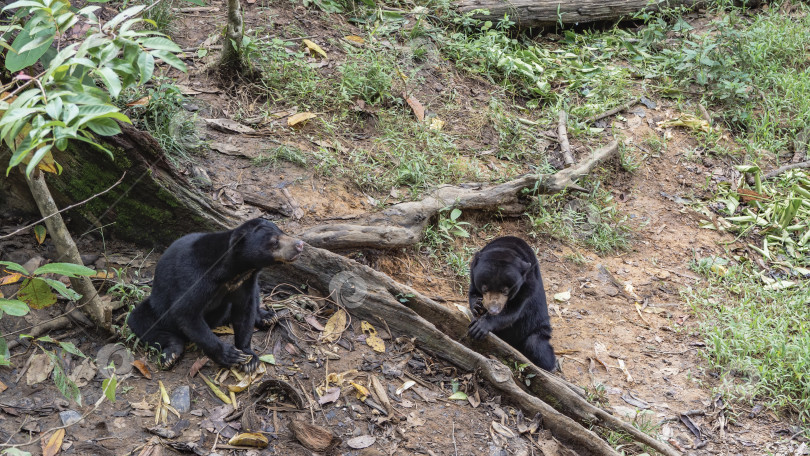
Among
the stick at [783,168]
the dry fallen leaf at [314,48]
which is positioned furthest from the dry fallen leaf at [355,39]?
the stick at [783,168]

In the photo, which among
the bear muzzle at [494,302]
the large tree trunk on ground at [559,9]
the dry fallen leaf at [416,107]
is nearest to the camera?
the bear muzzle at [494,302]

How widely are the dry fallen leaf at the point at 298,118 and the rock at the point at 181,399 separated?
3020 mm

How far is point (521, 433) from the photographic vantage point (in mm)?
4180

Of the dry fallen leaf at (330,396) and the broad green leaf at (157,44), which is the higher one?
the broad green leaf at (157,44)

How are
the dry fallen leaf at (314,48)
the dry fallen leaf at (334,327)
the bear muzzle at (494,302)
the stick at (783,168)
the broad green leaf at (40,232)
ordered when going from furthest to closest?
1. the stick at (783,168)
2. the dry fallen leaf at (314,48)
3. the bear muzzle at (494,302)
4. the dry fallen leaf at (334,327)
5. the broad green leaf at (40,232)

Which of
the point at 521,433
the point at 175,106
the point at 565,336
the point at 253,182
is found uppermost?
the point at 175,106

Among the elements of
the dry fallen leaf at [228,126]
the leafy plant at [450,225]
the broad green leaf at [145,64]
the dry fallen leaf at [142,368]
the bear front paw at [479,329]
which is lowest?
the leafy plant at [450,225]

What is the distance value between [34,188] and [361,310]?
7.19 feet

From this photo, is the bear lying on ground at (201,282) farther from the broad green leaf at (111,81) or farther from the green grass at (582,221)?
the green grass at (582,221)

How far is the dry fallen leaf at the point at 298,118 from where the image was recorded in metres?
6.24

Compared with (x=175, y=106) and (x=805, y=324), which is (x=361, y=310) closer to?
(x=175, y=106)

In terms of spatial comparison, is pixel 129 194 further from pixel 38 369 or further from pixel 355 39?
pixel 355 39

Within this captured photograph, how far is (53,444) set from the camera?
10.9ft

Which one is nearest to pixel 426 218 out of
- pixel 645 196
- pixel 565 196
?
pixel 565 196
